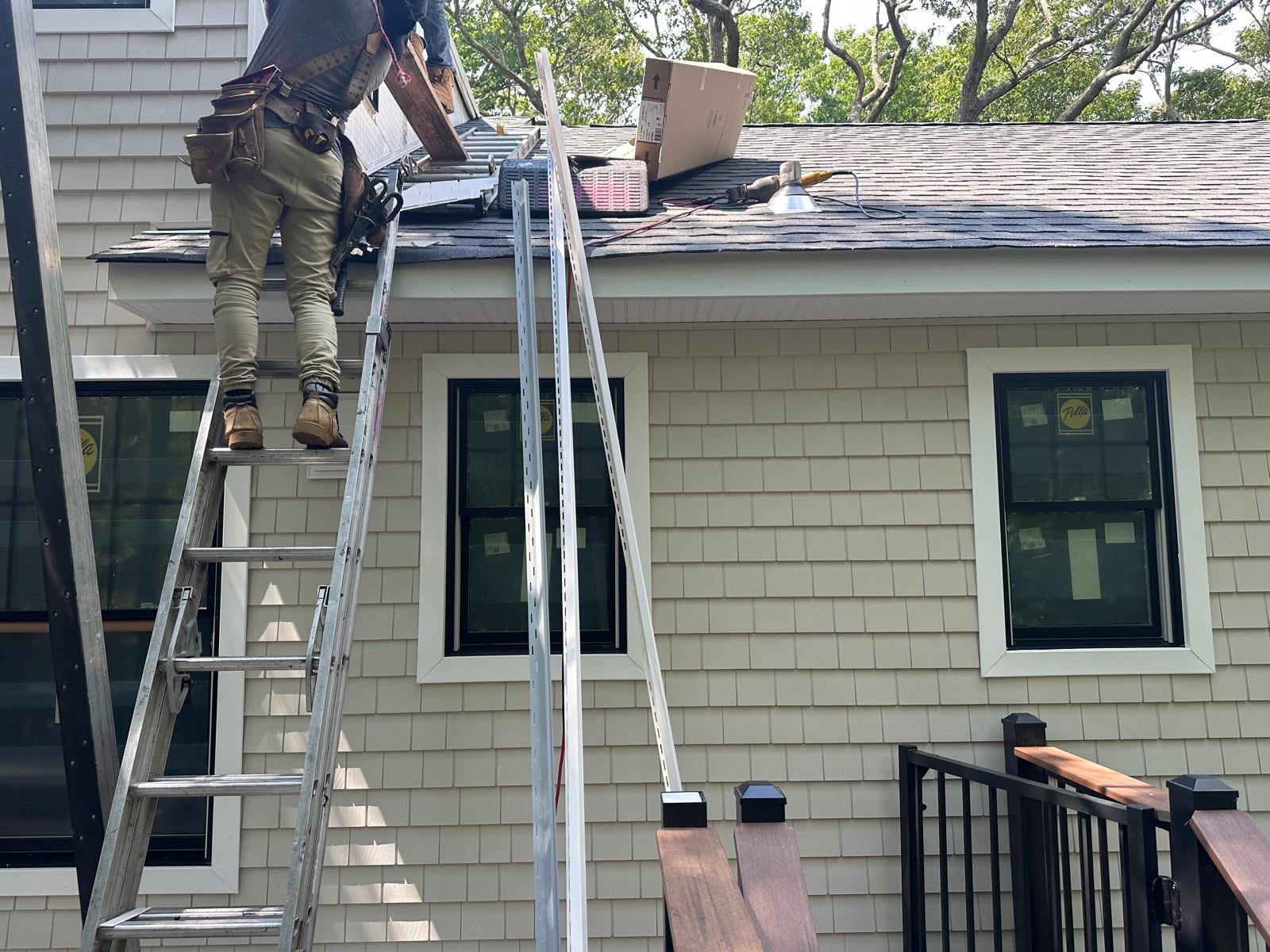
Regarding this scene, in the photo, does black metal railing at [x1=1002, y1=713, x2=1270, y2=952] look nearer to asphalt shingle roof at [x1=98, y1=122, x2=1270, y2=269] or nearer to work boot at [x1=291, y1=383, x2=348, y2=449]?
asphalt shingle roof at [x1=98, y1=122, x2=1270, y2=269]

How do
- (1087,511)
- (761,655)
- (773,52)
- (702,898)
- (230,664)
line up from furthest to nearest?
1. (773,52)
2. (1087,511)
3. (761,655)
4. (230,664)
5. (702,898)

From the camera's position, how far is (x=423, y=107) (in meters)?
4.37

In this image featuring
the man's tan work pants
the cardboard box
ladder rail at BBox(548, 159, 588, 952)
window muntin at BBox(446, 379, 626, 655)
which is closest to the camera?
ladder rail at BBox(548, 159, 588, 952)

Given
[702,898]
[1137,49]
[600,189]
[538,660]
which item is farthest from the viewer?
[1137,49]

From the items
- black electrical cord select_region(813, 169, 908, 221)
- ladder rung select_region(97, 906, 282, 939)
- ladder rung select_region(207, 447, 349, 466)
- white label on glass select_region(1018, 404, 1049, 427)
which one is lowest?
ladder rung select_region(97, 906, 282, 939)

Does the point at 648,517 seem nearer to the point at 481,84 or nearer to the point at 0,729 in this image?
the point at 0,729

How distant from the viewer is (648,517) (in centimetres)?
404

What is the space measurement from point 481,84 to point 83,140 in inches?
677

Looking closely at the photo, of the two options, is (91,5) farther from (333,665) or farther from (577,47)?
(577,47)

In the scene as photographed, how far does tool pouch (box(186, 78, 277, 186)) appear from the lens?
2994mm

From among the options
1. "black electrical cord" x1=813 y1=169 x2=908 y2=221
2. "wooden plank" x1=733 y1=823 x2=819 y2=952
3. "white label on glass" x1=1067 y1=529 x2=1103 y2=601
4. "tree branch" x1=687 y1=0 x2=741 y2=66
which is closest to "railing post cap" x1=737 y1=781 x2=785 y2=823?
"wooden plank" x1=733 y1=823 x2=819 y2=952

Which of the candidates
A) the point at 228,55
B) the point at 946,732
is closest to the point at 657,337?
the point at 946,732

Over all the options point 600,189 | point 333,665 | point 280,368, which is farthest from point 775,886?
point 600,189

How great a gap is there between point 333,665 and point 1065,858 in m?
2.37
